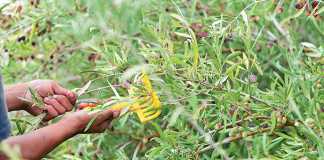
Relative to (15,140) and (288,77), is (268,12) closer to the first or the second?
(288,77)

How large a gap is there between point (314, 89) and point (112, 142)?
803mm

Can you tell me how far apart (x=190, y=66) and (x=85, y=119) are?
24 centimetres

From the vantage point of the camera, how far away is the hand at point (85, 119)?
1.59m

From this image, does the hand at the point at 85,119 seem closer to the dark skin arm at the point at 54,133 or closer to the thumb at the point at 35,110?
the dark skin arm at the point at 54,133

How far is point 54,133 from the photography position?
1.56 meters

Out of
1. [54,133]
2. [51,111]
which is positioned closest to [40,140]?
[54,133]

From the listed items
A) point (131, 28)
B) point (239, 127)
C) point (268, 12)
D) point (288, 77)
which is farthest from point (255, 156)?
point (131, 28)

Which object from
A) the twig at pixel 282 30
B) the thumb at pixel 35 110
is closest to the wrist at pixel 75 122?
the thumb at pixel 35 110

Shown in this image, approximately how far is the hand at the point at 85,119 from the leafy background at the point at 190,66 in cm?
6

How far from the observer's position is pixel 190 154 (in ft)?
5.57

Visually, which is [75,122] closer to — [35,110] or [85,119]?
[85,119]

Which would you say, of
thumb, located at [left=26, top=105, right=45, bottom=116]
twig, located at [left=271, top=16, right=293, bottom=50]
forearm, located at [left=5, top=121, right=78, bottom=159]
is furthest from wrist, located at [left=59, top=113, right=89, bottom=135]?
twig, located at [left=271, top=16, right=293, bottom=50]

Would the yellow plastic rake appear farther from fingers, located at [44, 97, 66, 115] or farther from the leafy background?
fingers, located at [44, 97, 66, 115]

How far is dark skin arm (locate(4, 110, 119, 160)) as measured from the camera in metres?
1.52
